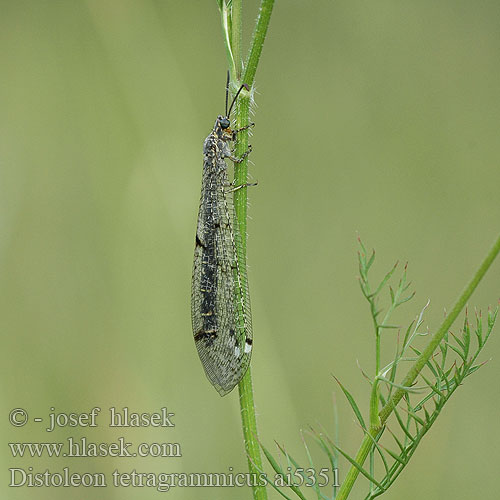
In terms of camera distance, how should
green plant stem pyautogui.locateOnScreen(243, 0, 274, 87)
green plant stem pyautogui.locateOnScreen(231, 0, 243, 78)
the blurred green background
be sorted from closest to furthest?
green plant stem pyautogui.locateOnScreen(243, 0, 274, 87)
green plant stem pyautogui.locateOnScreen(231, 0, 243, 78)
the blurred green background

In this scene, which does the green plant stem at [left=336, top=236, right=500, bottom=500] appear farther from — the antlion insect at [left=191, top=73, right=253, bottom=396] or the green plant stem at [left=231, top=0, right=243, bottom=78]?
the green plant stem at [left=231, top=0, right=243, bottom=78]

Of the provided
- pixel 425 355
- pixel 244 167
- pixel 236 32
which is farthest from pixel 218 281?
pixel 425 355

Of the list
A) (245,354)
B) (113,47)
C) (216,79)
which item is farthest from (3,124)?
(245,354)

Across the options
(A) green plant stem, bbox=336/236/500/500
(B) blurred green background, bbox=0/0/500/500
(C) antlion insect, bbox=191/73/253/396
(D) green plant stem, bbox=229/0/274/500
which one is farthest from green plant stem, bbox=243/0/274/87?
(B) blurred green background, bbox=0/0/500/500

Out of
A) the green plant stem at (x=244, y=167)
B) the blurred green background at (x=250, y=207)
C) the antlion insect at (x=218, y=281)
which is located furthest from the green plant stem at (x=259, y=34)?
the blurred green background at (x=250, y=207)

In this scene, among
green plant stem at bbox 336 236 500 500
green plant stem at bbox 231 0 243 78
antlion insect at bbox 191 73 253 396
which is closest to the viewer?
green plant stem at bbox 336 236 500 500

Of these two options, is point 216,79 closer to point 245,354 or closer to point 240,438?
point 240,438
